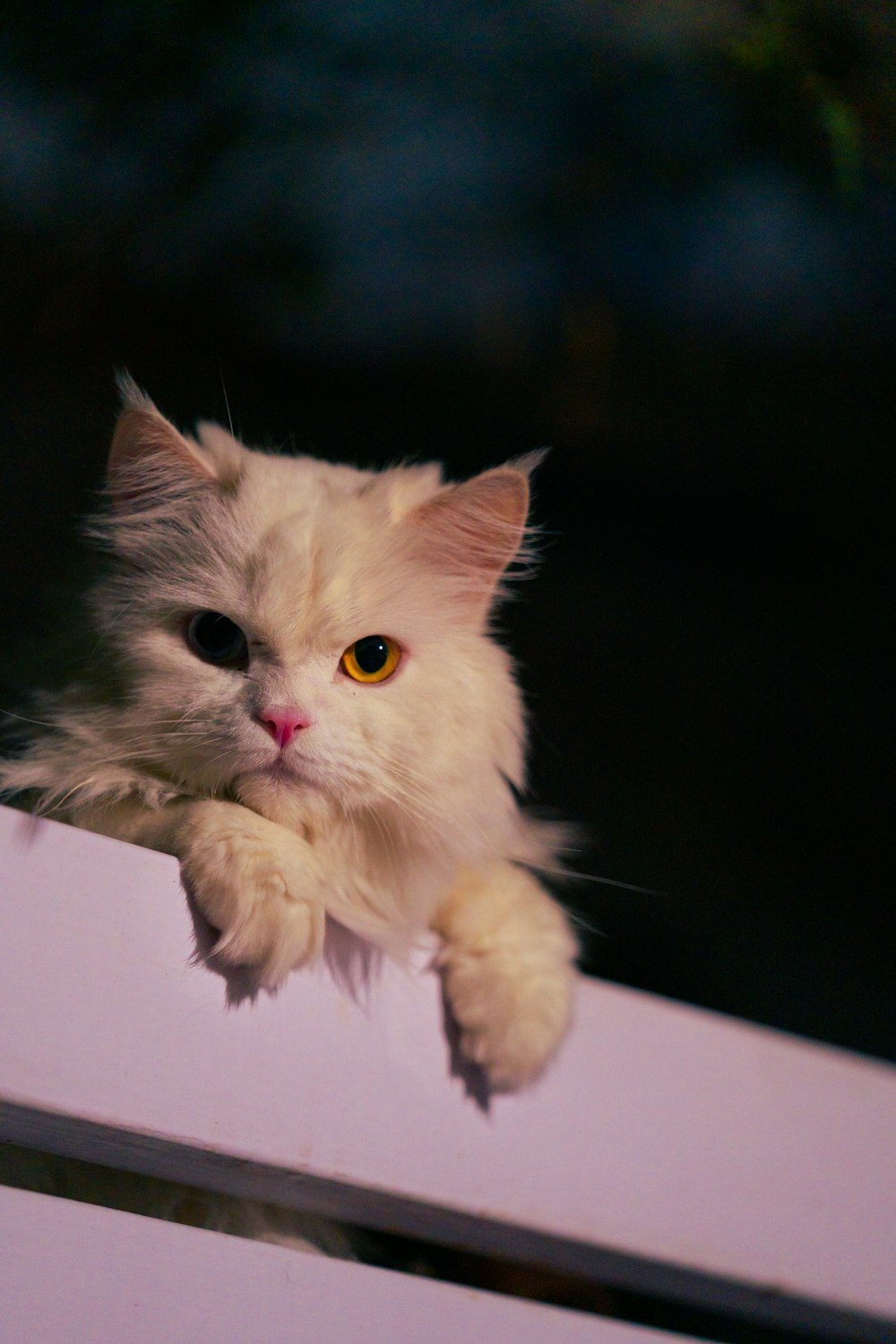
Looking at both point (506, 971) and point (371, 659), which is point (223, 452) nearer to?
point (371, 659)

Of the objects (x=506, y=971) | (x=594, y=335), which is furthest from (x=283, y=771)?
(x=594, y=335)

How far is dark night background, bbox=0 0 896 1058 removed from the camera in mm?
1331

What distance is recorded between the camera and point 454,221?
4.91ft

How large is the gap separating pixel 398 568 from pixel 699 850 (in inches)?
45.2

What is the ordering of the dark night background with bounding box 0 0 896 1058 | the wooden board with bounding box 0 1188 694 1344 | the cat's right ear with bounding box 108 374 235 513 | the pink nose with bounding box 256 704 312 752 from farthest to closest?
the dark night background with bounding box 0 0 896 1058 < the cat's right ear with bounding box 108 374 235 513 < the pink nose with bounding box 256 704 312 752 < the wooden board with bounding box 0 1188 694 1344

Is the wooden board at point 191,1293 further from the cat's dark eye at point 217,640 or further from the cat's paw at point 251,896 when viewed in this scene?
the cat's dark eye at point 217,640

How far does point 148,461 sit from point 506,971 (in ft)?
1.98

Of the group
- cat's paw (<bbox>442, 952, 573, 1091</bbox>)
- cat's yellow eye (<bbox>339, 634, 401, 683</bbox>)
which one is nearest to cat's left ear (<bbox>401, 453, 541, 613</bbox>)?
cat's yellow eye (<bbox>339, 634, 401, 683</bbox>)

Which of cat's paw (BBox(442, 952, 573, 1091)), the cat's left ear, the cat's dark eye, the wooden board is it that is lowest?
the wooden board

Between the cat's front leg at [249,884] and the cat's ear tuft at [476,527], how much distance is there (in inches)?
13.8

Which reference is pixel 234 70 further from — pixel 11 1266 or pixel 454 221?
pixel 11 1266

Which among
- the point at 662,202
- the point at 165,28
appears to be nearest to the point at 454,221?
the point at 662,202

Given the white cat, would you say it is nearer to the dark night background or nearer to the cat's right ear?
the cat's right ear

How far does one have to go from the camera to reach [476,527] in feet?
3.43
